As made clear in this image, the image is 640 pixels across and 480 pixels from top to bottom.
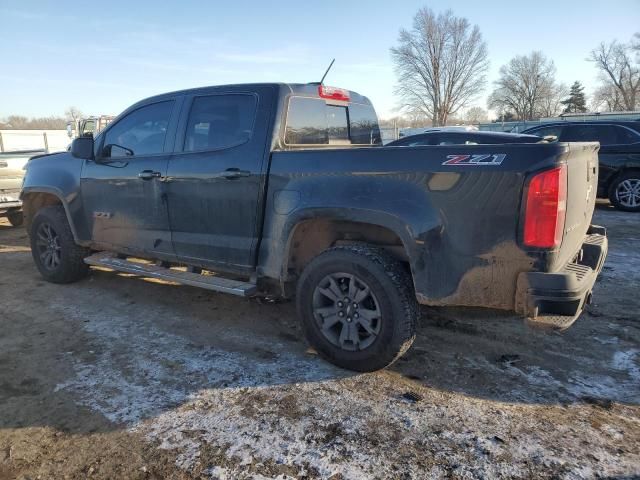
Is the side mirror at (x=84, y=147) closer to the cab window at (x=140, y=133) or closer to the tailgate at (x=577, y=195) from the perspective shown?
the cab window at (x=140, y=133)

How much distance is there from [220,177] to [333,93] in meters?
1.32

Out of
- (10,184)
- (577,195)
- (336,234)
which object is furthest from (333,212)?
(10,184)

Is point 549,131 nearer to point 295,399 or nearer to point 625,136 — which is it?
point 625,136

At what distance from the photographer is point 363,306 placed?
3.20 metres

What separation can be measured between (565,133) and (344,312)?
30.4ft

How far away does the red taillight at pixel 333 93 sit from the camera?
13.5 ft

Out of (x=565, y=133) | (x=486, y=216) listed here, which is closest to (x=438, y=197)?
(x=486, y=216)

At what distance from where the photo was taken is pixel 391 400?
2963mm

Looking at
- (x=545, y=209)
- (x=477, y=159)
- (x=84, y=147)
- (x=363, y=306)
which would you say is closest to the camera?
(x=545, y=209)

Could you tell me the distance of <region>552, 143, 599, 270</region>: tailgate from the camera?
109 inches

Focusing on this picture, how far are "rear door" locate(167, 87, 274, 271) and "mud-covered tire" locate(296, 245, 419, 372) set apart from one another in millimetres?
664

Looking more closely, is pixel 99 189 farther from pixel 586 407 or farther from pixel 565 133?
pixel 565 133

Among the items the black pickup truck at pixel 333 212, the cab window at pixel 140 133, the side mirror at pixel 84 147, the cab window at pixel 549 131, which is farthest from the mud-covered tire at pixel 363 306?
the cab window at pixel 549 131

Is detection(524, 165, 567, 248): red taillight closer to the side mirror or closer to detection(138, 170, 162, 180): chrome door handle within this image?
detection(138, 170, 162, 180): chrome door handle
